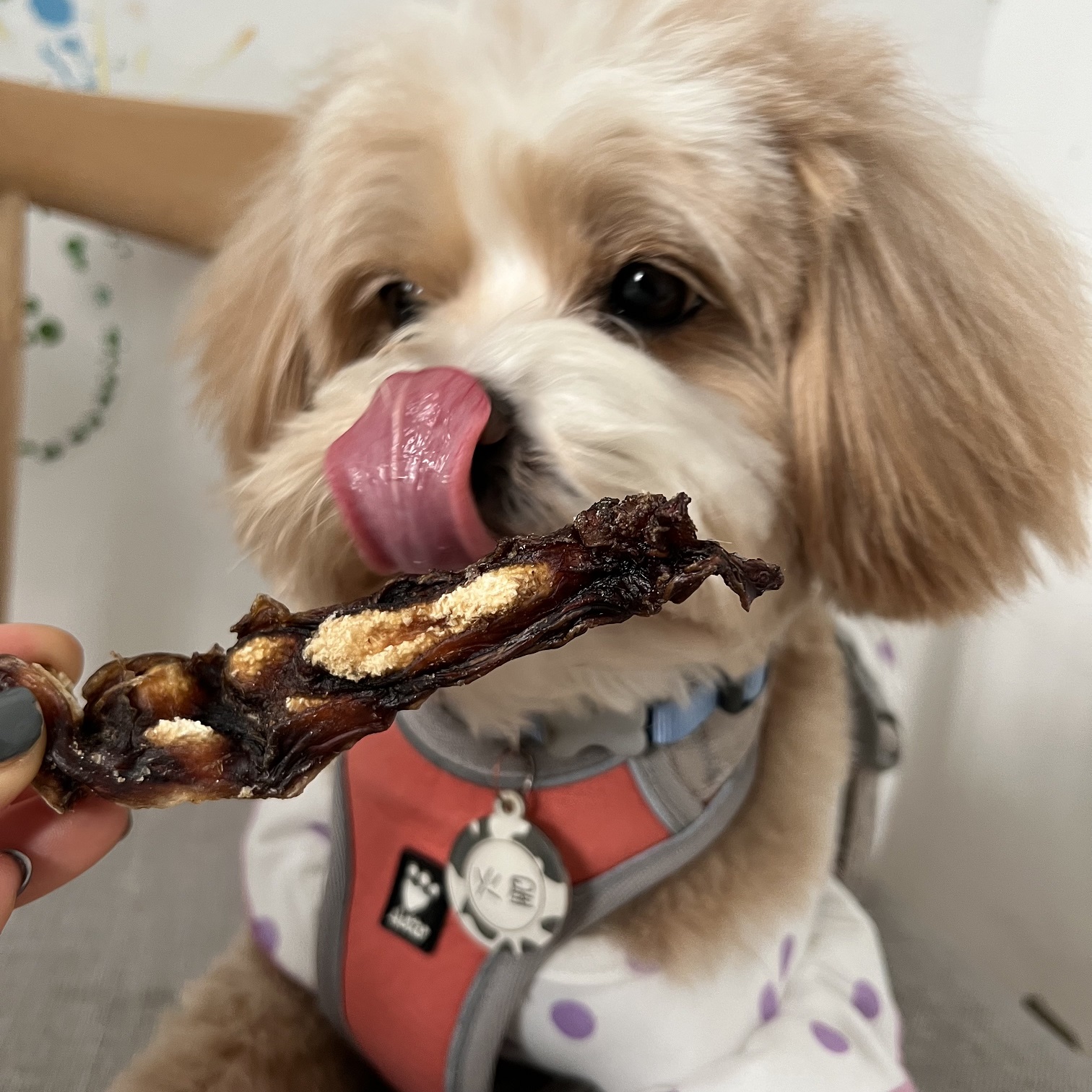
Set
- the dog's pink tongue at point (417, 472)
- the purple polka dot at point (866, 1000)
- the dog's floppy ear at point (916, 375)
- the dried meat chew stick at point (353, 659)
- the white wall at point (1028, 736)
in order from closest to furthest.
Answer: the dried meat chew stick at point (353, 659)
the dog's pink tongue at point (417, 472)
the dog's floppy ear at point (916, 375)
the purple polka dot at point (866, 1000)
the white wall at point (1028, 736)

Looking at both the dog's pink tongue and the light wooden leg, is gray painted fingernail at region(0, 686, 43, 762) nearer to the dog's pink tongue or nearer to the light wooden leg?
the dog's pink tongue

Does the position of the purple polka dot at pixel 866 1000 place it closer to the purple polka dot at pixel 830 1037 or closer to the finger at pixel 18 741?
the purple polka dot at pixel 830 1037

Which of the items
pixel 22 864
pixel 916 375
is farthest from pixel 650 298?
pixel 22 864

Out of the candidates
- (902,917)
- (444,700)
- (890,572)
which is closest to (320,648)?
(444,700)

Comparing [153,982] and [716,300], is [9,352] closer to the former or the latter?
[153,982]

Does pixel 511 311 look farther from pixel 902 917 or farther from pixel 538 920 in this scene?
pixel 902 917

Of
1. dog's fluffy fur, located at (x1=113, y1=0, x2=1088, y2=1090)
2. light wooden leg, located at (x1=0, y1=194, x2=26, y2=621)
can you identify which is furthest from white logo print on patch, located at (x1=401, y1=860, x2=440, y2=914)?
light wooden leg, located at (x1=0, y1=194, x2=26, y2=621)

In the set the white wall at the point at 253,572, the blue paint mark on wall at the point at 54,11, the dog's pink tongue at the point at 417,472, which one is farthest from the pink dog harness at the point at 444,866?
the blue paint mark on wall at the point at 54,11
